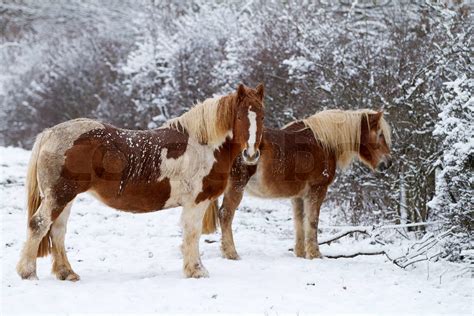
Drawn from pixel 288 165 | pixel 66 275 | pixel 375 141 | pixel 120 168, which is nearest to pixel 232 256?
pixel 288 165

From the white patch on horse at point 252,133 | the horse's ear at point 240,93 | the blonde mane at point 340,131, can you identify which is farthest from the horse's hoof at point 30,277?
the blonde mane at point 340,131

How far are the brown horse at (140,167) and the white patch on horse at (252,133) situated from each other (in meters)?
0.01

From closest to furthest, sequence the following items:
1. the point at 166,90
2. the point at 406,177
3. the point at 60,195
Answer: the point at 60,195, the point at 406,177, the point at 166,90

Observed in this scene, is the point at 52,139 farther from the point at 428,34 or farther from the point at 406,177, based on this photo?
the point at 428,34

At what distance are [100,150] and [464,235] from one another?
171 inches

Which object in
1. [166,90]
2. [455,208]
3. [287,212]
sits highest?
[166,90]

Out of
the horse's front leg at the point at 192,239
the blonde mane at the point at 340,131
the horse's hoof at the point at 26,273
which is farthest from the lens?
the blonde mane at the point at 340,131

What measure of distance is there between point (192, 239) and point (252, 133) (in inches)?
55.6

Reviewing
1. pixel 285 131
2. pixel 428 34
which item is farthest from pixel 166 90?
pixel 285 131

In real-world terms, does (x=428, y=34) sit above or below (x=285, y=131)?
above

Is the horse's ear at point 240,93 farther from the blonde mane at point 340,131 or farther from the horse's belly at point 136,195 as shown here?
the blonde mane at point 340,131

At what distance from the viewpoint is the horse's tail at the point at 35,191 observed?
635 cm

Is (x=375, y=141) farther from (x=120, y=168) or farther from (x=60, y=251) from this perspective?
(x=60, y=251)

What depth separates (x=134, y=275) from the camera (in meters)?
6.65
